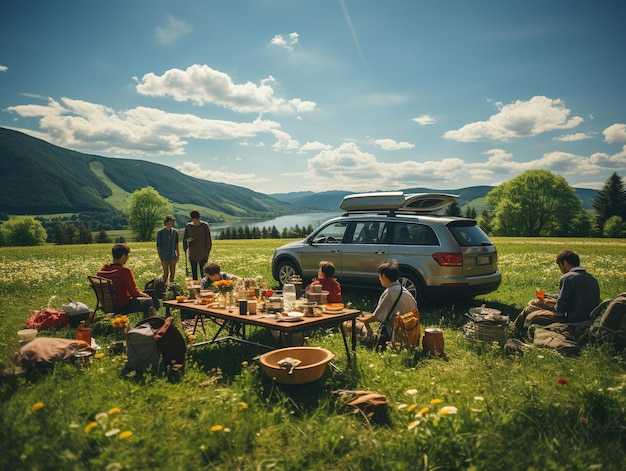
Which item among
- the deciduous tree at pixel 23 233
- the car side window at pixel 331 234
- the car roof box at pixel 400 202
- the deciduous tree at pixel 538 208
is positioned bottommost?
the deciduous tree at pixel 23 233

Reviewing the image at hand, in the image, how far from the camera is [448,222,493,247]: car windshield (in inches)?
349

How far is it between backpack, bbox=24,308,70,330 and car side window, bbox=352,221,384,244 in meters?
6.70

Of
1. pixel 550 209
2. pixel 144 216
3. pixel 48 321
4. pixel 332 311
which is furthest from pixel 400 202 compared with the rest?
pixel 144 216

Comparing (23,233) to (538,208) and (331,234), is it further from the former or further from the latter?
(538,208)

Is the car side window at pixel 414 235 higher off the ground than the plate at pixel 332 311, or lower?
higher

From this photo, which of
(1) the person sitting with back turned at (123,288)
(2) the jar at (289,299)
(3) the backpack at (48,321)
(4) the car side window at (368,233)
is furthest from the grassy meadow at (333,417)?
(4) the car side window at (368,233)

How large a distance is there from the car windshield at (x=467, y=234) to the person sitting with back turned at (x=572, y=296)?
8.04 ft

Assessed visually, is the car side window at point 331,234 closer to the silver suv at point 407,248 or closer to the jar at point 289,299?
the silver suv at point 407,248

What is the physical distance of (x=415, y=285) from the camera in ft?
29.9

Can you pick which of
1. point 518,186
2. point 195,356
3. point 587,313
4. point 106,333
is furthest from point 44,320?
point 518,186

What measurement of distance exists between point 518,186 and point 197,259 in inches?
2910

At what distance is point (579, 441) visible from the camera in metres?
3.50

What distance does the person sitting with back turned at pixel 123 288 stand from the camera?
7.40m

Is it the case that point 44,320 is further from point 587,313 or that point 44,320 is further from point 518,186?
point 518,186
